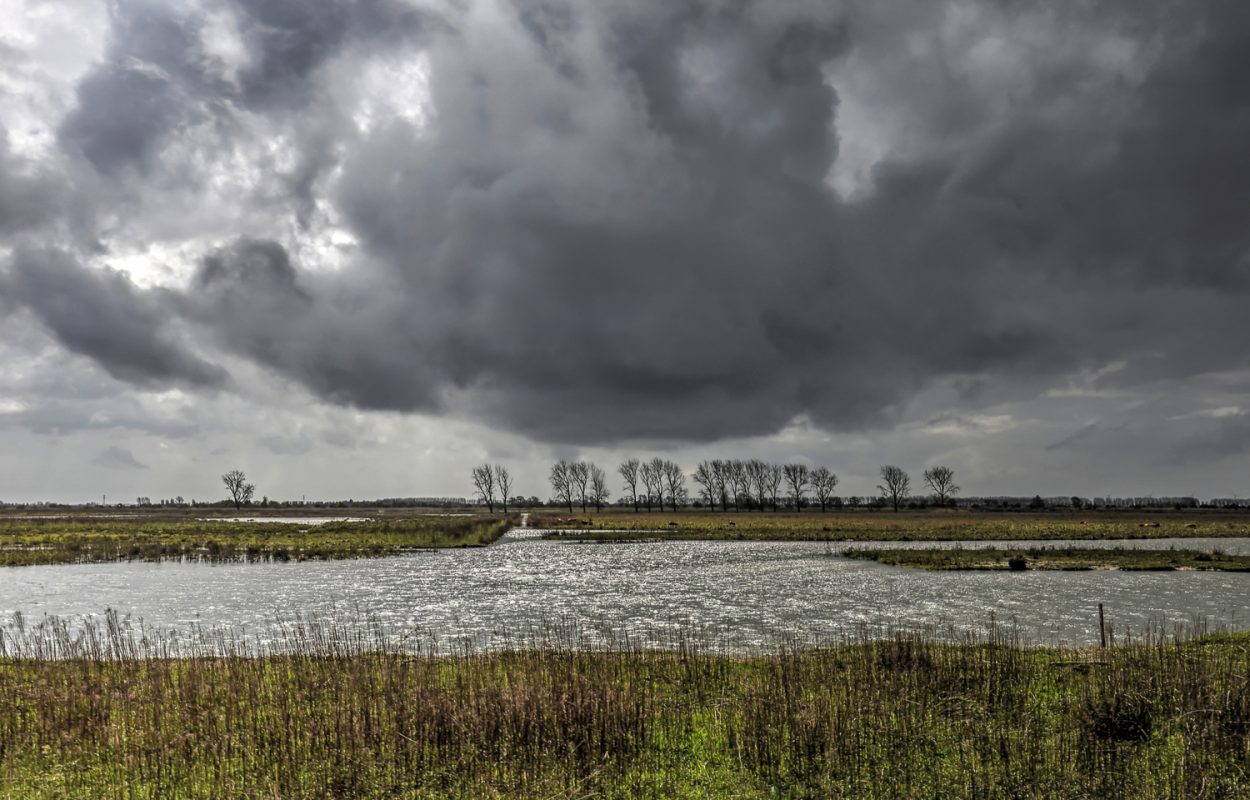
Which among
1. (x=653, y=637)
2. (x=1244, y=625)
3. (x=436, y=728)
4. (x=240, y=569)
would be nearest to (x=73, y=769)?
(x=436, y=728)

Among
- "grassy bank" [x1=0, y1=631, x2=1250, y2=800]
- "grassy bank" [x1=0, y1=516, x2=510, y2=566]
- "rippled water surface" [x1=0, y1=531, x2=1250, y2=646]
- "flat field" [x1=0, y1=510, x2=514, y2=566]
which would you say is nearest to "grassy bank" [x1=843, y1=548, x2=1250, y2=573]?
"rippled water surface" [x1=0, y1=531, x2=1250, y2=646]

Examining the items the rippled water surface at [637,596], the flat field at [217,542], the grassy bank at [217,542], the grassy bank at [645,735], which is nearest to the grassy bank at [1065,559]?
the rippled water surface at [637,596]

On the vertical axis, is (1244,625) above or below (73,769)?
below

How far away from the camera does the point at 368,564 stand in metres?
61.4

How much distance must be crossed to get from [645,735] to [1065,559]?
5681 centimetres

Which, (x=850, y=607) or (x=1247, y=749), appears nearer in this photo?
(x=1247, y=749)

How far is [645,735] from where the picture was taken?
1393 cm

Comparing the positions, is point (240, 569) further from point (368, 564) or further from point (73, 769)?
point (73, 769)

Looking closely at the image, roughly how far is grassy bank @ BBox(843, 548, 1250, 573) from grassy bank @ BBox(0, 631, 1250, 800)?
4031 cm

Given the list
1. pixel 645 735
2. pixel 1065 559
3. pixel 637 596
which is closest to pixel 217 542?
pixel 637 596

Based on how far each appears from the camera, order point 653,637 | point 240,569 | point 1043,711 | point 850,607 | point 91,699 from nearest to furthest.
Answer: point 1043,711, point 91,699, point 653,637, point 850,607, point 240,569

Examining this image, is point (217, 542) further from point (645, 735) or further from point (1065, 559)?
point (1065, 559)

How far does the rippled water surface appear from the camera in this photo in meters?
31.4

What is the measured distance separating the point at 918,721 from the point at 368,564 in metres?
55.1
